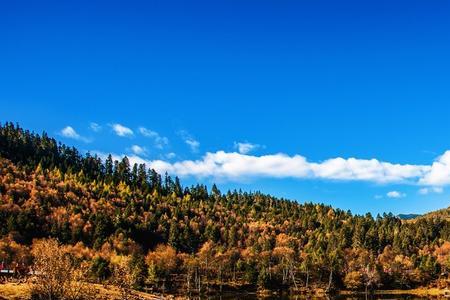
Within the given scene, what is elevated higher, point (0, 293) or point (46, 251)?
point (46, 251)

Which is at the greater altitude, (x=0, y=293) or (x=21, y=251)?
(x=21, y=251)

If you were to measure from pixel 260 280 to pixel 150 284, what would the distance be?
44795mm

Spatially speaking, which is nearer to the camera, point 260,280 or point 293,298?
point 293,298

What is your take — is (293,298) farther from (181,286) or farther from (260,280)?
(181,286)

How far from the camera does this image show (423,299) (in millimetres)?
166250

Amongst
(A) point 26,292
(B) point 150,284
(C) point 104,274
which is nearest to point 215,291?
(B) point 150,284

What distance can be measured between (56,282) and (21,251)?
111631 millimetres

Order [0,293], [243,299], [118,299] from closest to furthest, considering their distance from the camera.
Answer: [0,293]
[118,299]
[243,299]

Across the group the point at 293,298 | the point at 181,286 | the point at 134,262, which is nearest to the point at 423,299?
the point at 293,298

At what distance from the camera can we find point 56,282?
270ft

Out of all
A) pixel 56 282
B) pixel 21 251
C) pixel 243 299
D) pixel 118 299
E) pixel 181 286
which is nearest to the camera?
pixel 56 282

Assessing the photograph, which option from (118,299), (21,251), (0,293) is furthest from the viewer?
(21,251)

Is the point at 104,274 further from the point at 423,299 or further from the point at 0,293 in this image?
the point at 423,299

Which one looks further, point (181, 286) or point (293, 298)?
point (181, 286)
